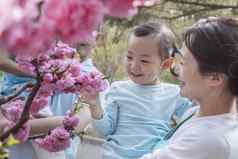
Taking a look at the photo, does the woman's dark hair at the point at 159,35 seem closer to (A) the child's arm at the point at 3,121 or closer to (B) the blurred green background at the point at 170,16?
(A) the child's arm at the point at 3,121

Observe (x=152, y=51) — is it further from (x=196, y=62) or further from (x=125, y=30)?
(x=125, y=30)

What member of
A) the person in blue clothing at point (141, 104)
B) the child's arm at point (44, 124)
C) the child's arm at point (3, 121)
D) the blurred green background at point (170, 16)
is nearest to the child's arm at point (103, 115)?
the person in blue clothing at point (141, 104)

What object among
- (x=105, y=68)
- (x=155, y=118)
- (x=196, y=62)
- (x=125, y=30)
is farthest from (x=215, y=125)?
(x=105, y=68)

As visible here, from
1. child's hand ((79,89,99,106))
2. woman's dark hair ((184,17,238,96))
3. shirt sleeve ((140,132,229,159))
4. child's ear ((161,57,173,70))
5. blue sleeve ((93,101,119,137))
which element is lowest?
blue sleeve ((93,101,119,137))

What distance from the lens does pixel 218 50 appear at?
4.45ft

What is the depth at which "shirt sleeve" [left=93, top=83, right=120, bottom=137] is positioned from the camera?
5.99ft

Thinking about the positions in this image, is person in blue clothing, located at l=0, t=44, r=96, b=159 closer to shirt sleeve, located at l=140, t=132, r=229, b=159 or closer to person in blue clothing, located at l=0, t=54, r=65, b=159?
person in blue clothing, located at l=0, t=54, r=65, b=159

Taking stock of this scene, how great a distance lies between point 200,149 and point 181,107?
2.17 ft

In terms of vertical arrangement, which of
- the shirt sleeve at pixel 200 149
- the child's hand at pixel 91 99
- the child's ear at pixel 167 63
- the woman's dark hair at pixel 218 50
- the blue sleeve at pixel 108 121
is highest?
the woman's dark hair at pixel 218 50

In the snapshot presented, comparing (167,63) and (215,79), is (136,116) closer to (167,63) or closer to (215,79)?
(167,63)

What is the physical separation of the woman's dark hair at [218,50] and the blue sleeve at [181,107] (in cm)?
53

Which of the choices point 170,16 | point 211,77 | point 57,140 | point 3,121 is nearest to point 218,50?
point 211,77

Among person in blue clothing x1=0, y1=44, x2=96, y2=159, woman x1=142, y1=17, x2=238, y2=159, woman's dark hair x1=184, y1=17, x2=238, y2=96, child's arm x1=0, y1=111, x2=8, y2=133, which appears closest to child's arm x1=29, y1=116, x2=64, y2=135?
person in blue clothing x1=0, y1=44, x2=96, y2=159

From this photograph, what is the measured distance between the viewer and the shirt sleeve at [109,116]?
5.99 ft
